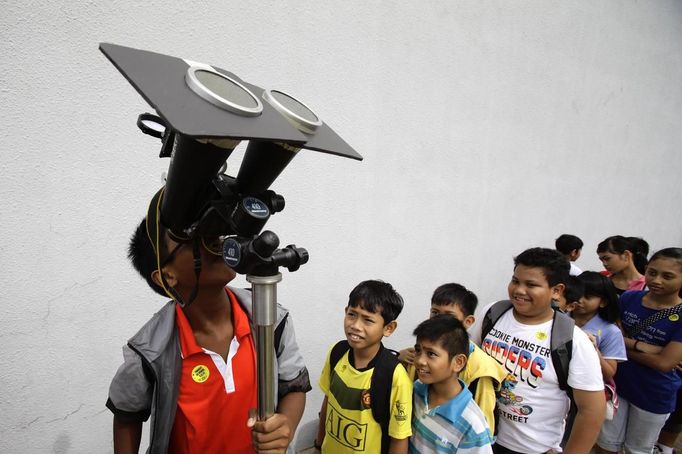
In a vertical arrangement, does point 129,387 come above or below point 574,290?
below

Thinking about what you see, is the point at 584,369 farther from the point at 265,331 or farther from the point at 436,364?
the point at 265,331

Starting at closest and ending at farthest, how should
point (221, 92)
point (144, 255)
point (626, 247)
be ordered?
point (221, 92), point (144, 255), point (626, 247)

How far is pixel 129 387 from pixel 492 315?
5.49ft

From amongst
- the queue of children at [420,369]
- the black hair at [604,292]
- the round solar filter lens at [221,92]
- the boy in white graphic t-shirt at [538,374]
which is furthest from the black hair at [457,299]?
the round solar filter lens at [221,92]

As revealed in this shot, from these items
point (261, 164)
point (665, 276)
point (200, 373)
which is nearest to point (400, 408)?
point (200, 373)

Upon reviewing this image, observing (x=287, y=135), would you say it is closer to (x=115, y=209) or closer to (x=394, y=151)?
(x=115, y=209)

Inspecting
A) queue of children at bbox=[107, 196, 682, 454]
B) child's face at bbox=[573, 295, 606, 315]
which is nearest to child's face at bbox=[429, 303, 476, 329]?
queue of children at bbox=[107, 196, 682, 454]

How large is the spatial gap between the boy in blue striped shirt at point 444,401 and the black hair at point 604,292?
1.32 meters

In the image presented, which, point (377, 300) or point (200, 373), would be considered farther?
point (377, 300)

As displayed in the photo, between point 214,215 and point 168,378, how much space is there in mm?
600

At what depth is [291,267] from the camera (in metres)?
0.67

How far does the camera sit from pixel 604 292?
2.39 m

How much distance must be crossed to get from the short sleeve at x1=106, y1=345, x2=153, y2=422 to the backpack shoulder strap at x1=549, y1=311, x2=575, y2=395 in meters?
1.60

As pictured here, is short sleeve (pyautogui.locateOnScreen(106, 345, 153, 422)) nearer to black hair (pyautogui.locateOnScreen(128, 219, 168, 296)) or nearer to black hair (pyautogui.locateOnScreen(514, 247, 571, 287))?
black hair (pyautogui.locateOnScreen(128, 219, 168, 296))
